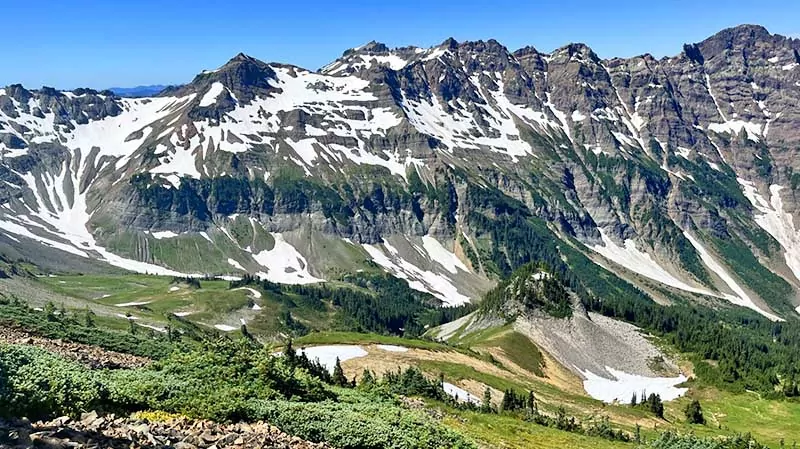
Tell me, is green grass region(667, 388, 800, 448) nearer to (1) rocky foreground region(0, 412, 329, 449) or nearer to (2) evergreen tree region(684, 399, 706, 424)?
(2) evergreen tree region(684, 399, 706, 424)

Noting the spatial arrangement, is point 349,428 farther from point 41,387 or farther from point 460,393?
point 460,393

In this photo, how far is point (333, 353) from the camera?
10950cm

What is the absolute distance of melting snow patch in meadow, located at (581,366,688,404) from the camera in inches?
4946

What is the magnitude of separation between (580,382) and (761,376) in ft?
148

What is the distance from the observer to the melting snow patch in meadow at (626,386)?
412 feet

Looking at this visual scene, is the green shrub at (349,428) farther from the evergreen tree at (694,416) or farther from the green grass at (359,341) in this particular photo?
the green grass at (359,341)

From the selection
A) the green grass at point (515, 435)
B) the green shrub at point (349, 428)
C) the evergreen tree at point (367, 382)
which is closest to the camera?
the green shrub at point (349, 428)

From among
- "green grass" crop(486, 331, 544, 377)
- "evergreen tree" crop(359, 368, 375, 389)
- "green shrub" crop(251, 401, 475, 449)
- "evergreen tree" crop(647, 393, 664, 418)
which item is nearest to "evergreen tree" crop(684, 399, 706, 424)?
"evergreen tree" crop(647, 393, 664, 418)

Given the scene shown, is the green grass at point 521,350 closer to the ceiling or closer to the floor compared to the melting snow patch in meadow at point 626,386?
closer to the ceiling

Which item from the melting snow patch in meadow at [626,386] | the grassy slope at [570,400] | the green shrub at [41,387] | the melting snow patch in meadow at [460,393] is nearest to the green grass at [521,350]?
the grassy slope at [570,400]

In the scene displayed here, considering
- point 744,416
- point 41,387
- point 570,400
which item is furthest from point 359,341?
point 41,387

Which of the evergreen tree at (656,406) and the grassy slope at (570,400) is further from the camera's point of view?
the evergreen tree at (656,406)

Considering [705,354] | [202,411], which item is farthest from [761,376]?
[202,411]

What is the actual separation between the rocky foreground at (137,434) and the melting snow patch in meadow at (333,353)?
7827 centimetres
